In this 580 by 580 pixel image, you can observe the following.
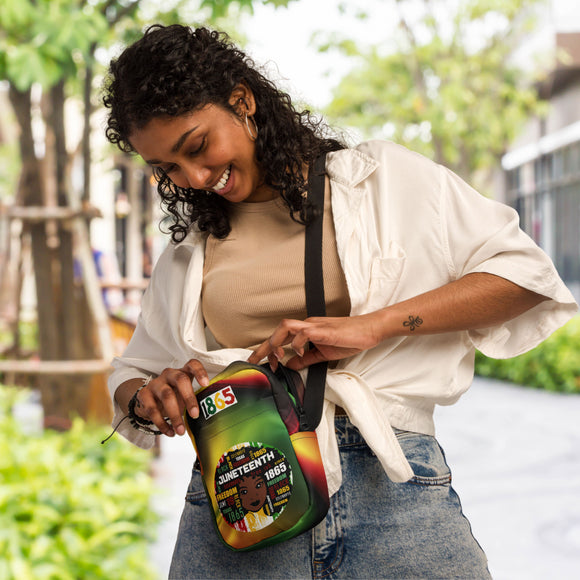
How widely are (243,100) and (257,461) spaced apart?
29.5 inches

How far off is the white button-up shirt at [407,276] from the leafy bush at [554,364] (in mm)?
6983

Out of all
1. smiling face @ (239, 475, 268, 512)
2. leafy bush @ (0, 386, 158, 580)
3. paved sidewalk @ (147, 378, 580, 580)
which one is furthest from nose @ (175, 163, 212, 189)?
paved sidewalk @ (147, 378, 580, 580)

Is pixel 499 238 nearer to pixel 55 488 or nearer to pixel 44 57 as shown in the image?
pixel 44 57

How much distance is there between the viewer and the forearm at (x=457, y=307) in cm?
138

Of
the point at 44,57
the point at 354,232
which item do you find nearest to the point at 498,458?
the point at 44,57

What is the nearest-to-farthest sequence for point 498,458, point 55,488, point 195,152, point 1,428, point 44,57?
point 195,152 → point 44,57 → point 55,488 → point 1,428 → point 498,458

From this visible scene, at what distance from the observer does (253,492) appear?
1.35 m

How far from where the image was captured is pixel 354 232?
1495mm

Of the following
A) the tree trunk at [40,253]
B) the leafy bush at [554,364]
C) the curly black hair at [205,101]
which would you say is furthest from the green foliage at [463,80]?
the curly black hair at [205,101]

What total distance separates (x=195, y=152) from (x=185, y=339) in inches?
15.5

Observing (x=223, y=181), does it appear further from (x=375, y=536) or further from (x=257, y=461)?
(x=375, y=536)

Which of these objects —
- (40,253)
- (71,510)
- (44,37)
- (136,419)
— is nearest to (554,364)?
(40,253)

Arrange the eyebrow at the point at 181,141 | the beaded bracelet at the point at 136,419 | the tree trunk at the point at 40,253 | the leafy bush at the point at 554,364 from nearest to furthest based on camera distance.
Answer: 1. the eyebrow at the point at 181,141
2. the beaded bracelet at the point at 136,419
3. the tree trunk at the point at 40,253
4. the leafy bush at the point at 554,364

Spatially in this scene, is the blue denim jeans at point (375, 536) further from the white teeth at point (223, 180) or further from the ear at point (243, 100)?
the ear at point (243, 100)
